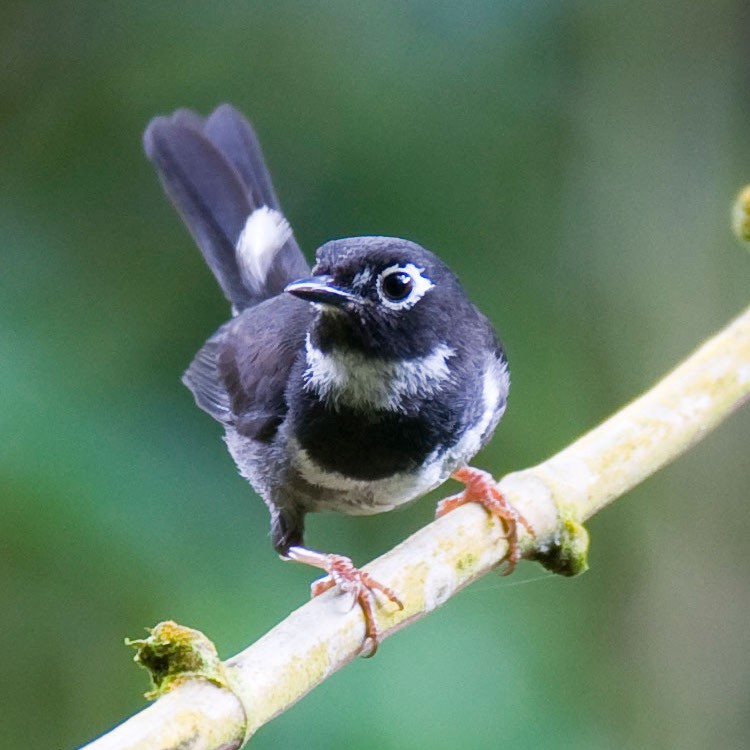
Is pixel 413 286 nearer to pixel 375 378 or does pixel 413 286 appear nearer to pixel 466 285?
pixel 375 378

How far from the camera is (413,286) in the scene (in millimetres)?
2861

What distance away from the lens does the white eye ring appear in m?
2.79

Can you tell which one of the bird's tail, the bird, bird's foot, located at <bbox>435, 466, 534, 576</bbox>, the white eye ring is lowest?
bird's foot, located at <bbox>435, 466, 534, 576</bbox>

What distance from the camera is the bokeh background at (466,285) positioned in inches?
148

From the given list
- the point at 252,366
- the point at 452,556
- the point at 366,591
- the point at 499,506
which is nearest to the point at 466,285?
the point at 252,366

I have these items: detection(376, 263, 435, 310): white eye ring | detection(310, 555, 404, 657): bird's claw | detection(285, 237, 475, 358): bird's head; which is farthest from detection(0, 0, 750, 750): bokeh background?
detection(376, 263, 435, 310): white eye ring

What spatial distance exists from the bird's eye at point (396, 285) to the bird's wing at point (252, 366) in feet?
1.66

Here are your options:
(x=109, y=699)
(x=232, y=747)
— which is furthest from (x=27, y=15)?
(x=232, y=747)

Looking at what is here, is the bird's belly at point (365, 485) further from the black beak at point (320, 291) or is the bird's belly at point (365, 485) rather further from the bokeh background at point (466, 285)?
the bokeh background at point (466, 285)

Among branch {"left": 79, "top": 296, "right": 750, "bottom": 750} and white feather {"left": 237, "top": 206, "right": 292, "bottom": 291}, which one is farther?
white feather {"left": 237, "top": 206, "right": 292, "bottom": 291}

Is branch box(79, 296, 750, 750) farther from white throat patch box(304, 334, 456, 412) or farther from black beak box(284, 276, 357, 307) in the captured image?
black beak box(284, 276, 357, 307)

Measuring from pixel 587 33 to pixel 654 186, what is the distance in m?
0.72

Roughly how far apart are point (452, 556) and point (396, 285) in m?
0.61

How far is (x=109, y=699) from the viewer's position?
3863 mm
